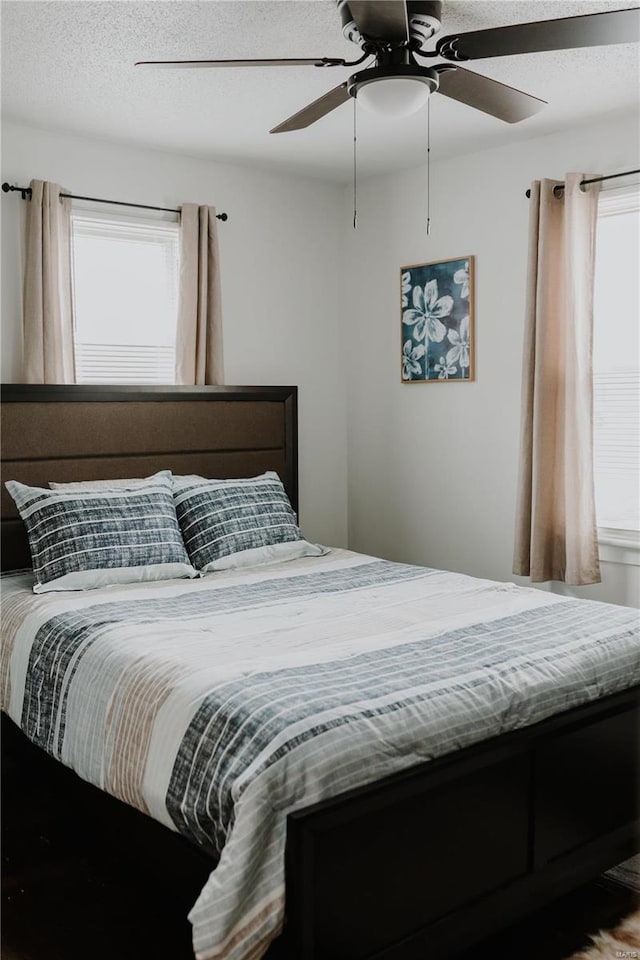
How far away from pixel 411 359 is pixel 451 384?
30 centimetres

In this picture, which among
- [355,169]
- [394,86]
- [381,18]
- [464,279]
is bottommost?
[464,279]

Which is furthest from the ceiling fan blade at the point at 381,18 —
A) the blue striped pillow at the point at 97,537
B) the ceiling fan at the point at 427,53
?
the blue striped pillow at the point at 97,537

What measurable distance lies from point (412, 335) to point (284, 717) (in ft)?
10.2

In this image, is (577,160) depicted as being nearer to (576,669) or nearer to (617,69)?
(617,69)

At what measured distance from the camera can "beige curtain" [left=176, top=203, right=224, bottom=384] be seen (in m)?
4.37

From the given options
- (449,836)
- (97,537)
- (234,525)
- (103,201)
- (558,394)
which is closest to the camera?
(449,836)

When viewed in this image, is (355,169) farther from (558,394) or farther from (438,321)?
(558,394)

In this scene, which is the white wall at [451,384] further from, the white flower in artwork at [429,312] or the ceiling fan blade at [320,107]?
the ceiling fan blade at [320,107]

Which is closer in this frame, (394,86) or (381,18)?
(381,18)

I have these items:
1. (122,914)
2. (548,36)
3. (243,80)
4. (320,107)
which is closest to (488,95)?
(548,36)

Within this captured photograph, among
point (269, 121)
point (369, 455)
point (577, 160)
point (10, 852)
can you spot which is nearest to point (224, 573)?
point (10, 852)

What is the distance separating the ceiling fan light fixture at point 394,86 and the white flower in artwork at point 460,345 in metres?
2.04

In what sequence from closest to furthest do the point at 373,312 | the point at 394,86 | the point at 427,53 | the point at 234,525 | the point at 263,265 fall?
the point at 394,86 → the point at 427,53 → the point at 234,525 → the point at 263,265 → the point at 373,312

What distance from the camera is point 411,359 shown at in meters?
4.81
